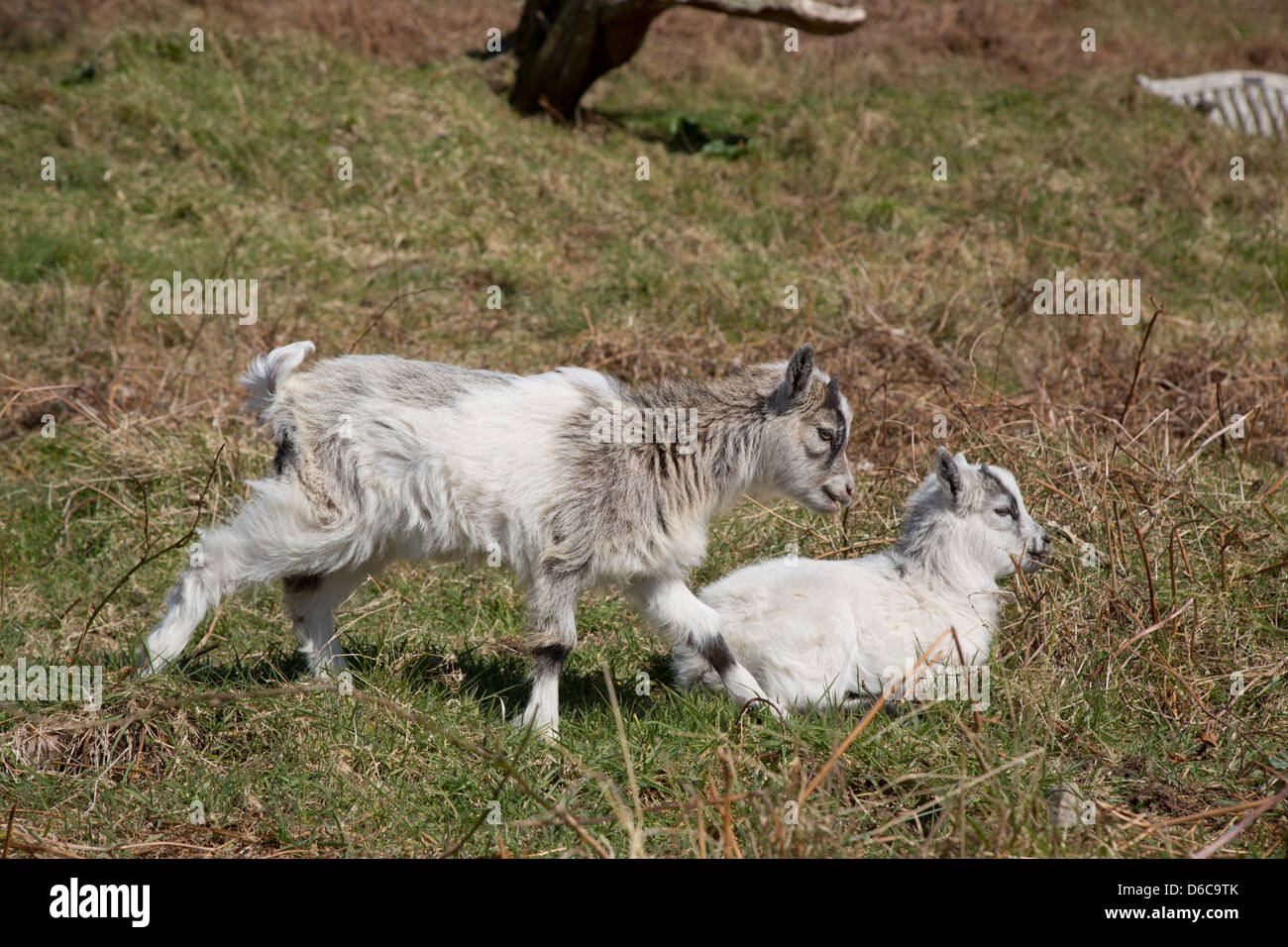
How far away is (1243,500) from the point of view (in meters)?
5.96

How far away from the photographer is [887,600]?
488cm

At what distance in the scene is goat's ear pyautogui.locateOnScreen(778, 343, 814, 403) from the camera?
15.3 ft

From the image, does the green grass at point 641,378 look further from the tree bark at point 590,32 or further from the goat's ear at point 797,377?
the goat's ear at point 797,377

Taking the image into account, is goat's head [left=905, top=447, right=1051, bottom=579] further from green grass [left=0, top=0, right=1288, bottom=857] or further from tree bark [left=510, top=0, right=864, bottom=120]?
tree bark [left=510, top=0, right=864, bottom=120]

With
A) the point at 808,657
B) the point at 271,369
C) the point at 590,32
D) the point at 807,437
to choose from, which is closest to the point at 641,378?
the point at 807,437

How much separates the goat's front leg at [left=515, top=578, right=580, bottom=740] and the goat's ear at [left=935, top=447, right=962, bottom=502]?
5.64 feet

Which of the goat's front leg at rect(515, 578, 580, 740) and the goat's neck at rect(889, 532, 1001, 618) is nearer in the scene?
the goat's front leg at rect(515, 578, 580, 740)

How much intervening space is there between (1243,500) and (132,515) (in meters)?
6.01

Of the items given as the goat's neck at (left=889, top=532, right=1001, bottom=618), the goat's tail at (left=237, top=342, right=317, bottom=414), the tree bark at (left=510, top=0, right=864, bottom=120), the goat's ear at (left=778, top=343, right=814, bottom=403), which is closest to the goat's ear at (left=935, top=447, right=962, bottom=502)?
the goat's neck at (left=889, top=532, right=1001, bottom=618)

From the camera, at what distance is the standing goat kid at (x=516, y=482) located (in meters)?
4.43

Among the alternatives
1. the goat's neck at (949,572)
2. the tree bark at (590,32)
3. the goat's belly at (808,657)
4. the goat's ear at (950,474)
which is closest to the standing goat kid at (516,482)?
the goat's belly at (808,657)

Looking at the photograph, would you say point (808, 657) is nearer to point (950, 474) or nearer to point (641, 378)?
point (950, 474)

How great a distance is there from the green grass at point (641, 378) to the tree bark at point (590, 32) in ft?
2.08

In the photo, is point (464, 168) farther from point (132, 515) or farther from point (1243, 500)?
point (1243, 500)
